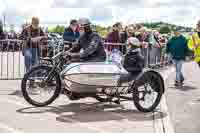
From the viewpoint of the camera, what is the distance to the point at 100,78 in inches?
352

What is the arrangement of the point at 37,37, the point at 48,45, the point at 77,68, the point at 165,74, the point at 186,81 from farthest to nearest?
1. the point at 165,74
2. the point at 186,81
3. the point at 48,45
4. the point at 37,37
5. the point at 77,68

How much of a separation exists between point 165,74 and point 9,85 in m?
6.44

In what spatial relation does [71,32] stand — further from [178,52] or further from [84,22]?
[84,22]

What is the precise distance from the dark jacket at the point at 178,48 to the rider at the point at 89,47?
5.08 meters

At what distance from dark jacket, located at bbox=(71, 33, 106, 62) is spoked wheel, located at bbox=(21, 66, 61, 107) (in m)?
0.67

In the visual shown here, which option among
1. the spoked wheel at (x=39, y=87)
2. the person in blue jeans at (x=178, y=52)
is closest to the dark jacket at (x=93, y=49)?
the spoked wheel at (x=39, y=87)

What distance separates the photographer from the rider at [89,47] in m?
9.23

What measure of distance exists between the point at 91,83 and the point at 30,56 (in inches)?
142

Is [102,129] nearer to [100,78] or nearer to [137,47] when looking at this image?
[100,78]

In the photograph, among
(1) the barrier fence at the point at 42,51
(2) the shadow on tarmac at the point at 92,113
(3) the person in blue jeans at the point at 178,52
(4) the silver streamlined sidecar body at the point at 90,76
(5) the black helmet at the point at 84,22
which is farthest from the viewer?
(3) the person in blue jeans at the point at 178,52

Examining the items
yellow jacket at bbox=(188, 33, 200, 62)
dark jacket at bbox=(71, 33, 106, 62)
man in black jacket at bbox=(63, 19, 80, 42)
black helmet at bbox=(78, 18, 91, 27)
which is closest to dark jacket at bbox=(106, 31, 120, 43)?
man in black jacket at bbox=(63, 19, 80, 42)

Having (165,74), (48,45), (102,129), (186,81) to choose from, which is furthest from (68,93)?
(165,74)

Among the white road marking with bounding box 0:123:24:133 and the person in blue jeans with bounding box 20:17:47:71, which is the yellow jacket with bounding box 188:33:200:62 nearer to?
the person in blue jeans with bounding box 20:17:47:71

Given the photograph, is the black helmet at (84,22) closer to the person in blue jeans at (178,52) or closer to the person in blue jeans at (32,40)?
the person in blue jeans at (32,40)
